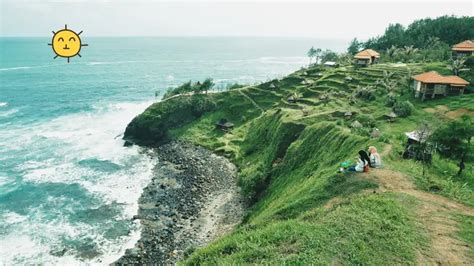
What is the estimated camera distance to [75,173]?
6812 centimetres

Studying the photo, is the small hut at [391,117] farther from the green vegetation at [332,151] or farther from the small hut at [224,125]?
the small hut at [224,125]

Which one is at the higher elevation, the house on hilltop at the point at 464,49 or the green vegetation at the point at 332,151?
the house on hilltop at the point at 464,49

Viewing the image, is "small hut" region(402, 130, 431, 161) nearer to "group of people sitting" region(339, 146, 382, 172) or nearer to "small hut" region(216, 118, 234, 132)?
"group of people sitting" region(339, 146, 382, 172)

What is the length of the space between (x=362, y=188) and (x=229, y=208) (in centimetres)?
2677

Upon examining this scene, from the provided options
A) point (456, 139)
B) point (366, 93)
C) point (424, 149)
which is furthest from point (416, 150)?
point (366, 93)

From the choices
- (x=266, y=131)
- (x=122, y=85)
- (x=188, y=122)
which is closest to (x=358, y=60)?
(x=266, y=131)

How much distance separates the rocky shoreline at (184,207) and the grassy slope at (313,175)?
3.61 m

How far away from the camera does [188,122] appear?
92.8 metres

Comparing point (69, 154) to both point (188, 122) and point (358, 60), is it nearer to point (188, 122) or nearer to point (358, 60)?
point (188, 122)

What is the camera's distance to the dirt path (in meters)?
20.3

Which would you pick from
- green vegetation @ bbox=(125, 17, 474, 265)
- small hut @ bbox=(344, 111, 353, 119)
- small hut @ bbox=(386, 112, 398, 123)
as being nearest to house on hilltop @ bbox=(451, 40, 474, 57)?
green vegetation @ bbox=(125, 17, 474, 265)

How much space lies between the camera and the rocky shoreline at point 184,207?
143ft

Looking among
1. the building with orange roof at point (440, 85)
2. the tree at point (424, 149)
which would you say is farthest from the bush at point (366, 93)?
the tree at point (424, 149)

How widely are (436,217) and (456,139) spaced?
15319 mm
